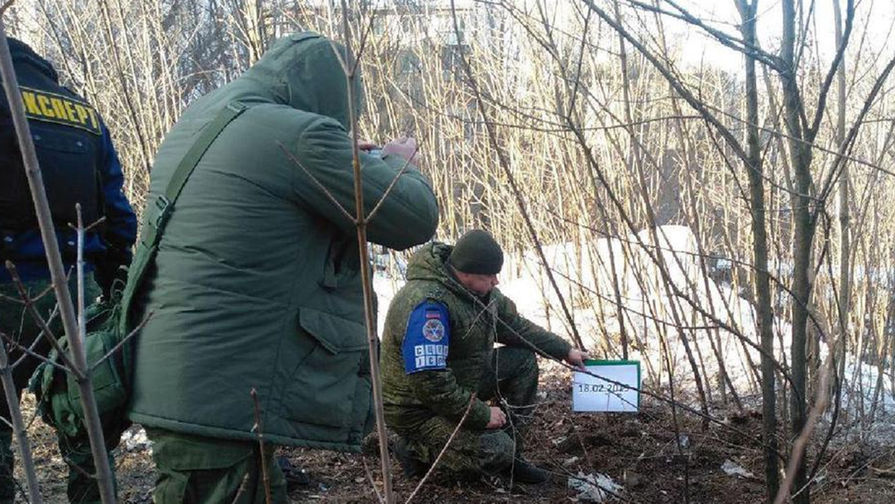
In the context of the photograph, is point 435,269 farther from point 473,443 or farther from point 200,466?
point 200,466

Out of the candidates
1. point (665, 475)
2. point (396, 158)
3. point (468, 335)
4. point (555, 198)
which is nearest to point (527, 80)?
point (555, 198)

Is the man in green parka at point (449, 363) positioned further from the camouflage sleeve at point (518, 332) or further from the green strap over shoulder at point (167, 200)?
the green strap over shoulder at point (167, 200)

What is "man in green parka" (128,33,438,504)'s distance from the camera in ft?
6.13

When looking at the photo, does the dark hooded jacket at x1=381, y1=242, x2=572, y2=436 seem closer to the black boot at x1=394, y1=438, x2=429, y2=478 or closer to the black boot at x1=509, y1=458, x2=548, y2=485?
the black boot at x1=394, y1=438, x2=429, y2=478

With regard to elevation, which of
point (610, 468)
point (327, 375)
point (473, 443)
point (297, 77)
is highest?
point (297, 77)

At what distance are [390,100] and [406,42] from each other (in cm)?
63

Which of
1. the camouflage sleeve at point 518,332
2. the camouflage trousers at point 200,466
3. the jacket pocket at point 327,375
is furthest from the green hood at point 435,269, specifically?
the camouflage trousers at point 200,466

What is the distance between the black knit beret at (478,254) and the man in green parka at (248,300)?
1185mm

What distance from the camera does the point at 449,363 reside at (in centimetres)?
336

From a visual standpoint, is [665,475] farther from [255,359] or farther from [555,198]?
[555,198]

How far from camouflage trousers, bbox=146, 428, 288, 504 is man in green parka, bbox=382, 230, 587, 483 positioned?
1.25 meters

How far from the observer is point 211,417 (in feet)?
6.09

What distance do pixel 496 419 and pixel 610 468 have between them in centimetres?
58

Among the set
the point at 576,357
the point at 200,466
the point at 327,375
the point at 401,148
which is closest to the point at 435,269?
the point at 576,357
